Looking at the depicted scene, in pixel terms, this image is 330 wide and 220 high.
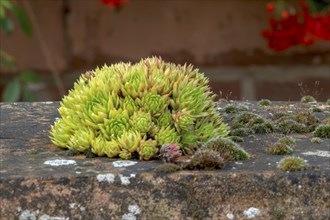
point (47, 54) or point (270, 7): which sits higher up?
point (270, 7)

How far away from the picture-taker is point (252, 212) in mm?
1334

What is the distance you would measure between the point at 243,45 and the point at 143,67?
5.35 feet

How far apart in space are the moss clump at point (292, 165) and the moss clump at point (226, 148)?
3.1 inches

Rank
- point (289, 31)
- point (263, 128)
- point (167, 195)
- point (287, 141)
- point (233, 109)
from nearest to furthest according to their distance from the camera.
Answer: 1. point (167, 195)
2. point (287, 141)
3. point (263, 128)
4. point (233, 109)
5. point (289, 31)

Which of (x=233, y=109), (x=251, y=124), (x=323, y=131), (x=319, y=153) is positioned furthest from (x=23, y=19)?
(x=319, y=153)

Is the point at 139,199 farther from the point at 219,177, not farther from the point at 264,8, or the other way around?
the point at 264,8

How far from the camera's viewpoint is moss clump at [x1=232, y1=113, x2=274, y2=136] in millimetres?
1632

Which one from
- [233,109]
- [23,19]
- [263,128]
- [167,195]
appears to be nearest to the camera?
[167,195]

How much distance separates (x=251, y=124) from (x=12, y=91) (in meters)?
1.39

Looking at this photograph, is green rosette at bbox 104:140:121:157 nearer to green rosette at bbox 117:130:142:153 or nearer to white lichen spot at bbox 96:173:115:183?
green rosette at bbox 117:130:142:153

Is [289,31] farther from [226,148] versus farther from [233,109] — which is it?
[226,148]

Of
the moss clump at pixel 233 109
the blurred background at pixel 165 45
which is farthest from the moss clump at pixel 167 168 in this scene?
the blurred background at pixel 165 45

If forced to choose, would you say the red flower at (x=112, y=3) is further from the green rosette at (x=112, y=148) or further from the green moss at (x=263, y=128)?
the green rosette at (x=112, y=148)

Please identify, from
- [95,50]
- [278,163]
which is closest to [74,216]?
[278,163]
